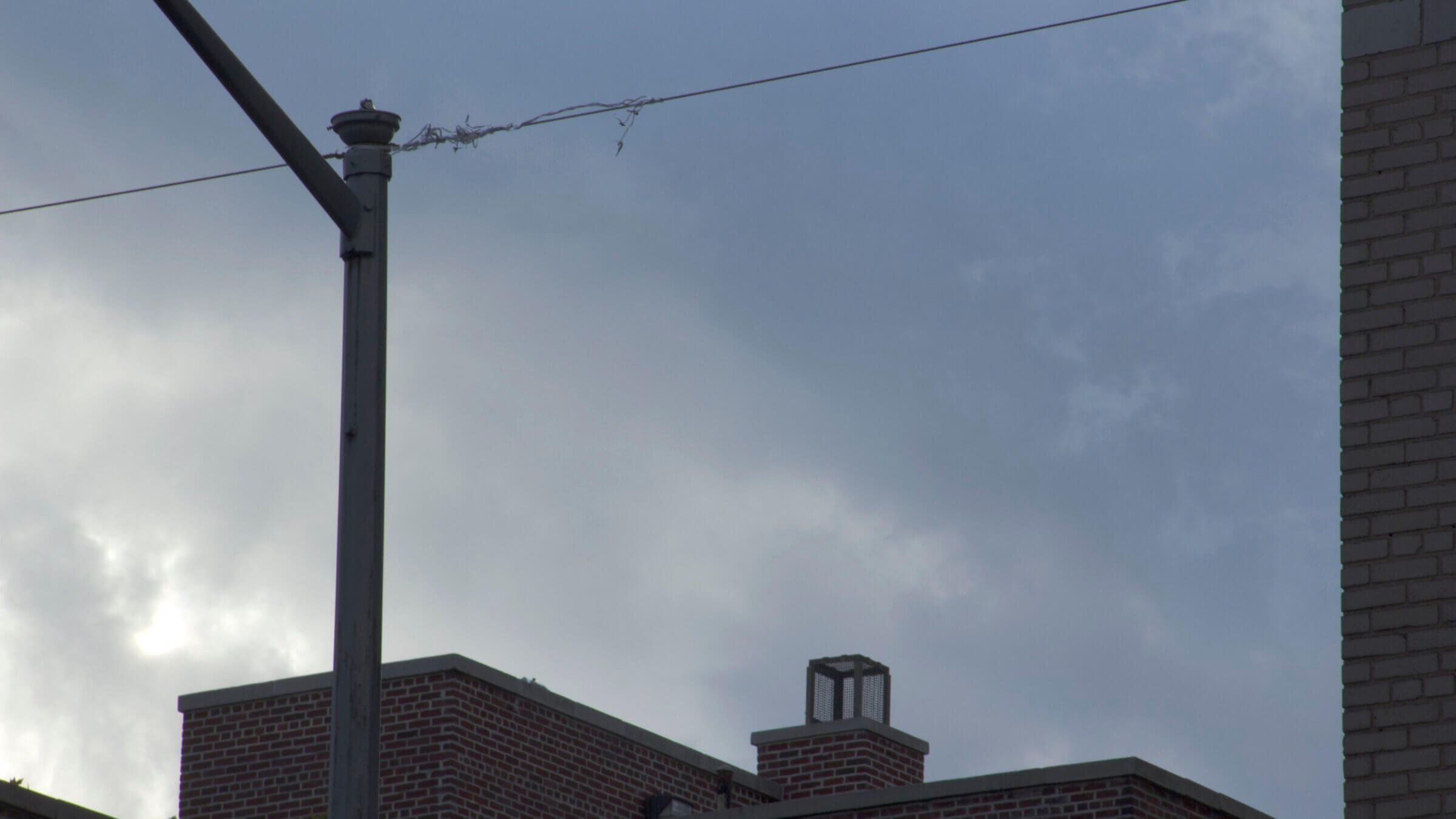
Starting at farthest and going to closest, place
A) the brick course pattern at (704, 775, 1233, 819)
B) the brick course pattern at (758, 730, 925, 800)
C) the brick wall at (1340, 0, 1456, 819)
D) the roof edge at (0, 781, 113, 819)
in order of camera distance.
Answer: the brick course pattern at (758, 730, 925, 800) < the brick course pattern at (704, 775, 1233, 819) < the roof edge at (0, 781, 113, 819) < the brick wall at (1340, 0, 1456, 819)

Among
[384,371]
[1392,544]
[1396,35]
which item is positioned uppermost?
[1396,35]

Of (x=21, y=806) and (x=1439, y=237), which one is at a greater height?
(x=1439, y=237)

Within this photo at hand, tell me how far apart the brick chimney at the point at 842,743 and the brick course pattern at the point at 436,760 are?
1.76 m

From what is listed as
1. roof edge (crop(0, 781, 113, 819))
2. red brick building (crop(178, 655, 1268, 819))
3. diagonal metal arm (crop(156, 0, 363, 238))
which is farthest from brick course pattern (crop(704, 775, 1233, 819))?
diagonal metal arm (crop(156, 0, 363, 238))

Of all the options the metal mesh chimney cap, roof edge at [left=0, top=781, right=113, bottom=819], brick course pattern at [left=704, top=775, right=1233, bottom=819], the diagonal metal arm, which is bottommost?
roof edge at [left=0, top=781, right=113, bottom=819]

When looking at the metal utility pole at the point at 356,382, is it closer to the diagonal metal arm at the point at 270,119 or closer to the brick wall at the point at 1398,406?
the diagonal metal arm at the point at 270,119

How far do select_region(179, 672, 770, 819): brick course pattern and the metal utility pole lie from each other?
12.7 meters

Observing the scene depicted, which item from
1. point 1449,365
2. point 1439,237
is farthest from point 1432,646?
point 1439,237

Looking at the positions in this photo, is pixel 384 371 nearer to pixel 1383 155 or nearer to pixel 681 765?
pixel 1383 155

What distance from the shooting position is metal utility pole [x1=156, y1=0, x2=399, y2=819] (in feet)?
29.2

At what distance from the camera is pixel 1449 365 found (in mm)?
9461

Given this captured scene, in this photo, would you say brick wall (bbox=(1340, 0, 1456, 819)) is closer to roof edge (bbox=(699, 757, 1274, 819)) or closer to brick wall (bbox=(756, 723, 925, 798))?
roof edge (bbox=(699, 757, 1274, 819))

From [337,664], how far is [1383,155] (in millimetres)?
5303

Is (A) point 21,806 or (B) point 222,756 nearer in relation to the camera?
(A) point 21,806
